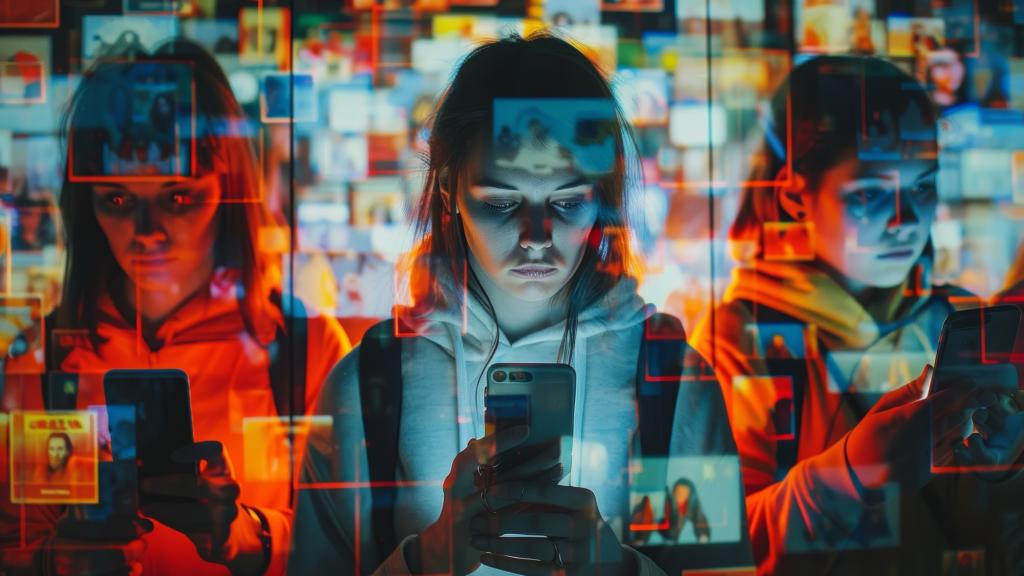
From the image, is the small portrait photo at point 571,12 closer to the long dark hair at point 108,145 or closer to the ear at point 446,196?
the ear at point 446,196

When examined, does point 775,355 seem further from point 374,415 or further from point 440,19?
point 440,19

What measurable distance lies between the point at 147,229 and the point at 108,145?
16 centimetres

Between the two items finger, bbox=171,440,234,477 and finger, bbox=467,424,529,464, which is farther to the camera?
finger, bbox=171,440,234,477

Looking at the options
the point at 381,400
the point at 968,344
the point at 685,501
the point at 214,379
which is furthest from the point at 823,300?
the point at 214,379

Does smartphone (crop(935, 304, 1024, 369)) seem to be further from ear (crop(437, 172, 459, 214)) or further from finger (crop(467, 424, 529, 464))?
ear (crop(437, 172, 459, 214))

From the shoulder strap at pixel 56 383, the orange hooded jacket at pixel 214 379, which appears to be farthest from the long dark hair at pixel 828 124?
the shoulder strap at pixel 56 383

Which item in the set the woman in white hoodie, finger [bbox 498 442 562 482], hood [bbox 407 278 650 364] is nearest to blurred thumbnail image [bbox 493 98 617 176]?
the woman in white hoodie

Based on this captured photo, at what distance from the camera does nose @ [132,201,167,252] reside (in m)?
1.55

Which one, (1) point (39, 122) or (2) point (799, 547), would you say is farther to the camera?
(2) point (799, 547)

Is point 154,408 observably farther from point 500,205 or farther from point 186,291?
point 500,205

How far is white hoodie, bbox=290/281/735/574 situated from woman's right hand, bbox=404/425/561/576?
0.04 meters

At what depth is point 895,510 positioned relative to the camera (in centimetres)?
167

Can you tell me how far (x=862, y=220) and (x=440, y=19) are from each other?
84 centimetres

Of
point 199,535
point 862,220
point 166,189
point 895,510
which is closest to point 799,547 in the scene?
point 895,510
